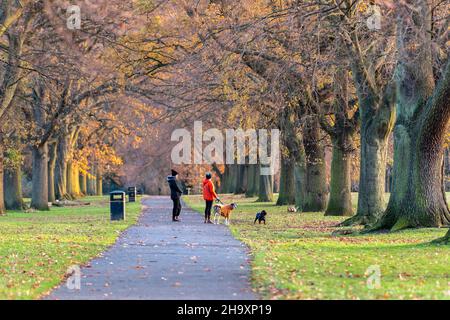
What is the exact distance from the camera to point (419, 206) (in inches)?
1072

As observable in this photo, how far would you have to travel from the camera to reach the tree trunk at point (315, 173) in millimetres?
44219

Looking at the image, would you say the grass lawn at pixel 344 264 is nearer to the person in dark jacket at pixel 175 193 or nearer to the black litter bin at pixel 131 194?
the person in dark jacket at pixel 175 193

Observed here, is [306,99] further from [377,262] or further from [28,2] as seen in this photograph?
[377,262]

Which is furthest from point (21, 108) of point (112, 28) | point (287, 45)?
point (287, 45)

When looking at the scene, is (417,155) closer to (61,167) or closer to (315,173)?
(315,173)

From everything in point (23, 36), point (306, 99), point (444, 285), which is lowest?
point (444, 285)

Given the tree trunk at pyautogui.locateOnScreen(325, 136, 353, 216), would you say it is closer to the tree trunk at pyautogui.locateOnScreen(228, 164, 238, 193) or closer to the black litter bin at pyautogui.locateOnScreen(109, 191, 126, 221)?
the black litter bin at pyautogui.locateOnScreen(109, 191, 126, 221)

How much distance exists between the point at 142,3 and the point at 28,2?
505cm

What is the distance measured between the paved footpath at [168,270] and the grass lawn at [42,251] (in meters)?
0.39

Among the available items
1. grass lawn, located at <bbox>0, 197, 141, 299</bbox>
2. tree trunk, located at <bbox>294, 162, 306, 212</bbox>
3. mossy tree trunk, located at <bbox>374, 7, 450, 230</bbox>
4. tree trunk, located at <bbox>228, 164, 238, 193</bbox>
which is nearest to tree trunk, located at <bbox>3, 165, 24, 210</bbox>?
tree trunk, located at <bbox>294, 162, 306, 212</bbox>

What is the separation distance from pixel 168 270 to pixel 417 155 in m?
11.7

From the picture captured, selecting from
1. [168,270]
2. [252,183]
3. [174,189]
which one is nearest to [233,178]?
[252,183]

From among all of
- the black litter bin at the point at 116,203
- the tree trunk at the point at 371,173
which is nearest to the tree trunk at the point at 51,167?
the black litter bin at the point at 116,203

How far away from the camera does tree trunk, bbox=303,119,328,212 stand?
44219 mm
